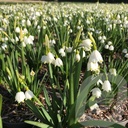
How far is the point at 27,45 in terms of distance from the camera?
11.2 ft

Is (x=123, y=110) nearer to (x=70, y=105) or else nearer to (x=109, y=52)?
(x=70, y=105)

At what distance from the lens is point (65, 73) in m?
2.92

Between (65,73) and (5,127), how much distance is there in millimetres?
938

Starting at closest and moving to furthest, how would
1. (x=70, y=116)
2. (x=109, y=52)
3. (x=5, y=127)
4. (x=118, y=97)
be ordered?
(x=70, y=116), (x=5, y=127), (x=118, y=97), (x=109, y=52)

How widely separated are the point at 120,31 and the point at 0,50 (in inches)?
79.3

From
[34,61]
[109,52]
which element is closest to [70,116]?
[34,61]

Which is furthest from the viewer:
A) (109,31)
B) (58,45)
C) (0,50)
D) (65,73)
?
(109,31)

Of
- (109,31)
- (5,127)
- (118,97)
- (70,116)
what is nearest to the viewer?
A: (70,116)

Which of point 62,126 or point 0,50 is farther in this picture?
point 0,50

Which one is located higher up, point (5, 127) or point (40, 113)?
point (40, 113)

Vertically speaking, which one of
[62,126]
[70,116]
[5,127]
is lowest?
[5,127]

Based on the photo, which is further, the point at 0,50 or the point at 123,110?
the point at 0,50

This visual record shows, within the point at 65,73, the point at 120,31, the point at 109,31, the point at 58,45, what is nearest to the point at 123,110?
the point at 65,73

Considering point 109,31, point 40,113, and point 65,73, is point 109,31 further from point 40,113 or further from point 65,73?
point 40,113
